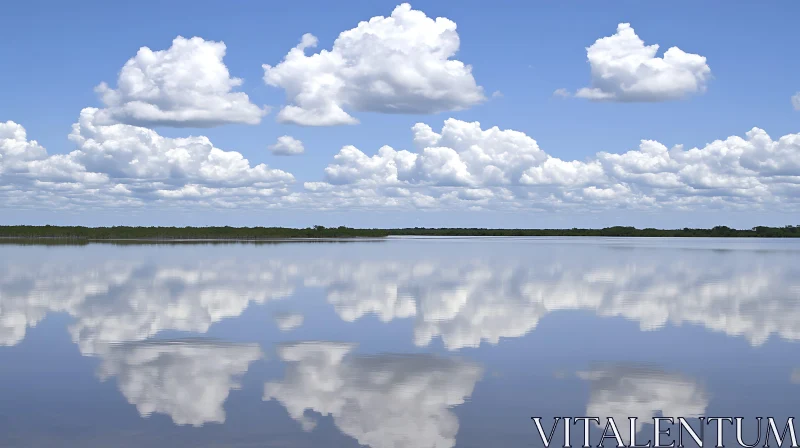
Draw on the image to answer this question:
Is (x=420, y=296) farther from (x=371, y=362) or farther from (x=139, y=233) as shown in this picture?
(x=139, y=233)

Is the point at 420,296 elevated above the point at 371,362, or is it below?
above

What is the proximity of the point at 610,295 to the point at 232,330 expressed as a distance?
16919 mm

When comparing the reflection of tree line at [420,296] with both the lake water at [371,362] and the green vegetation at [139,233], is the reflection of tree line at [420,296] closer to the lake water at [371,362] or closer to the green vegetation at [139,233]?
the lake water at [371,362]

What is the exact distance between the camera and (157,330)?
64.9ft

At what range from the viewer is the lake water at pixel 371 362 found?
10.6 metres

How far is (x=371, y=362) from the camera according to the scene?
15289 millimetres

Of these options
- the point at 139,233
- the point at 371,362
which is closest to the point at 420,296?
the point at 371,362

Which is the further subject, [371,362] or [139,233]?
[139,233]

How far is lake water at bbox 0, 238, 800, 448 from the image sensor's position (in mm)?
10555

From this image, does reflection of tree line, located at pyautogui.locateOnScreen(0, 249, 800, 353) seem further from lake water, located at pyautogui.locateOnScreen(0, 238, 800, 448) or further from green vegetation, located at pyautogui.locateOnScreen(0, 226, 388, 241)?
green vegetation, located at pyautogui.locateOnScreen(0, 226, 388, 241)

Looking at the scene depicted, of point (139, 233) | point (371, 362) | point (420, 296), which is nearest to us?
point (371, 362)

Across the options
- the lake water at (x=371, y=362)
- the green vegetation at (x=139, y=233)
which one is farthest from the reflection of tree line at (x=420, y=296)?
the green vegetation at (x=139, y=233)

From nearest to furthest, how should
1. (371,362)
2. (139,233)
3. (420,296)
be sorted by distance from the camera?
(371,362) < (420,296) < (139,233)

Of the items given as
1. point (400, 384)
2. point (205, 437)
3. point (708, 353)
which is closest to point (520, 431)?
point (400, 384)
